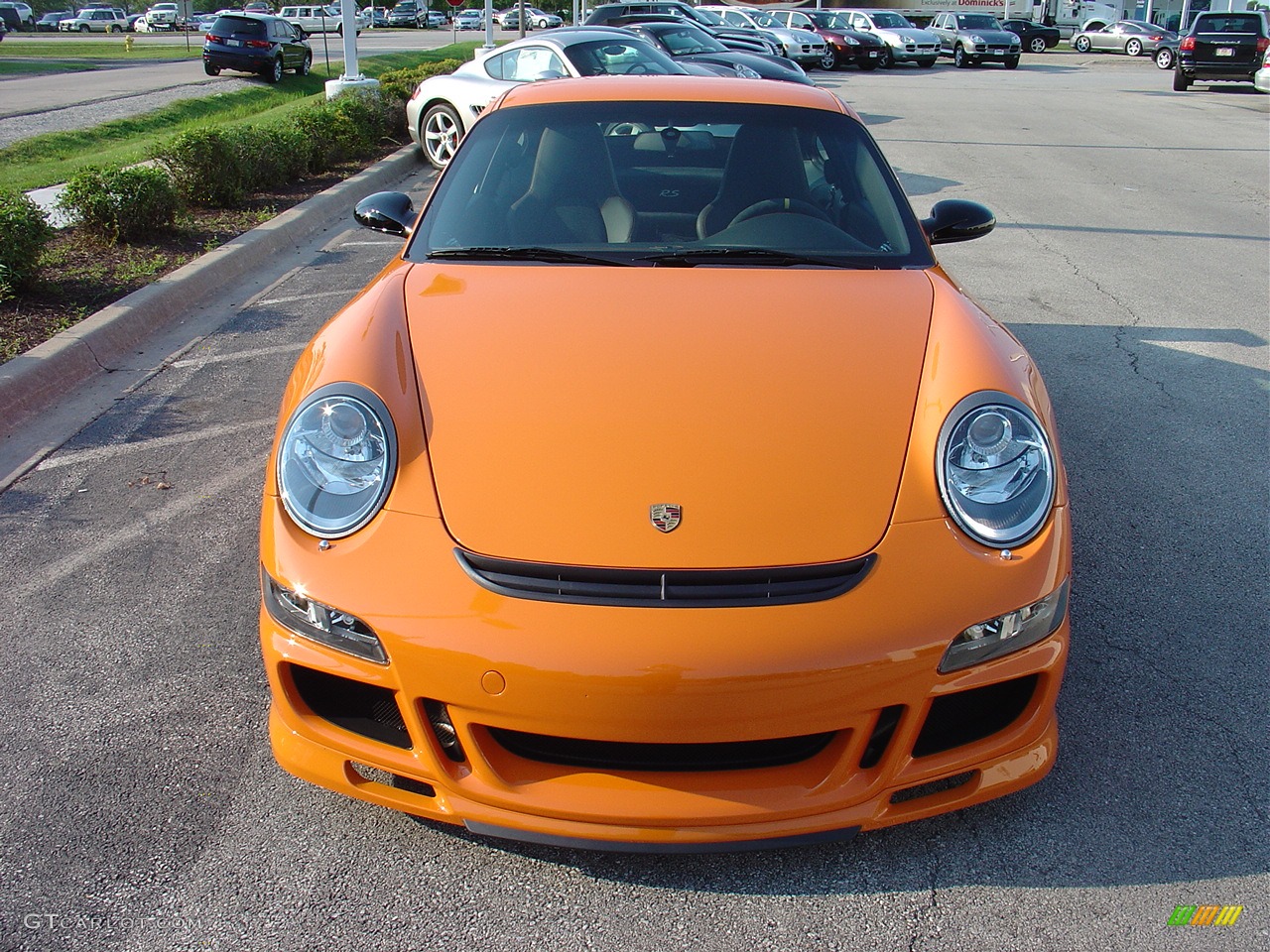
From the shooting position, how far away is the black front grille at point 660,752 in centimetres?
210

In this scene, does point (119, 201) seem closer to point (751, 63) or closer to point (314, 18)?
point (751, 63)

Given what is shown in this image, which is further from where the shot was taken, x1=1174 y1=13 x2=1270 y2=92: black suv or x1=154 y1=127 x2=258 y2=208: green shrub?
x1=1174 y1=13 x2=1270 y2=92: black suv

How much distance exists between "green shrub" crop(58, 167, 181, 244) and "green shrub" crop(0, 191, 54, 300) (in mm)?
964

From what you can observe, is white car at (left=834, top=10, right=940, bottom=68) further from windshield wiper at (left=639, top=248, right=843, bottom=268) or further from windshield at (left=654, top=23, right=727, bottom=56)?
windshield wiper at (left=639, top=248, right=843, bottom=268)

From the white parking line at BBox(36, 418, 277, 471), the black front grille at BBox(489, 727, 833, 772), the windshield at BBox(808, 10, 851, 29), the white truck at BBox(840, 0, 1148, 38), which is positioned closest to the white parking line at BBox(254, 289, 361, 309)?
the white parking line at BBox(36, 418, 277, 471)

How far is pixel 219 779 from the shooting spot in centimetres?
254

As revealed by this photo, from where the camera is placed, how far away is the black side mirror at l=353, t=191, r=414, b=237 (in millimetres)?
3682

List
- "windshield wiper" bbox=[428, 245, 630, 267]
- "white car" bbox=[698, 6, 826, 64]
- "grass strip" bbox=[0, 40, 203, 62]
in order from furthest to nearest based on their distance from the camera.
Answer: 1. "grass strip" bbox=[0, 40, 203, 62]
2. "white car" bbox=[698, 6, 826, 64]
3. "windshield wiper" bbox=[428, 245, 630, 267]

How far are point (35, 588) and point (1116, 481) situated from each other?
3958 mm

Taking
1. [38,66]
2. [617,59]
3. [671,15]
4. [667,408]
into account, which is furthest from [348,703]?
[38,66]

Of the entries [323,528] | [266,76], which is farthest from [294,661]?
[266,76]

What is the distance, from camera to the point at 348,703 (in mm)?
2270

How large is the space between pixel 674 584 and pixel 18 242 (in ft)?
17.1

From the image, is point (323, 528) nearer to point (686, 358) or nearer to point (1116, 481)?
point (686, 358)
